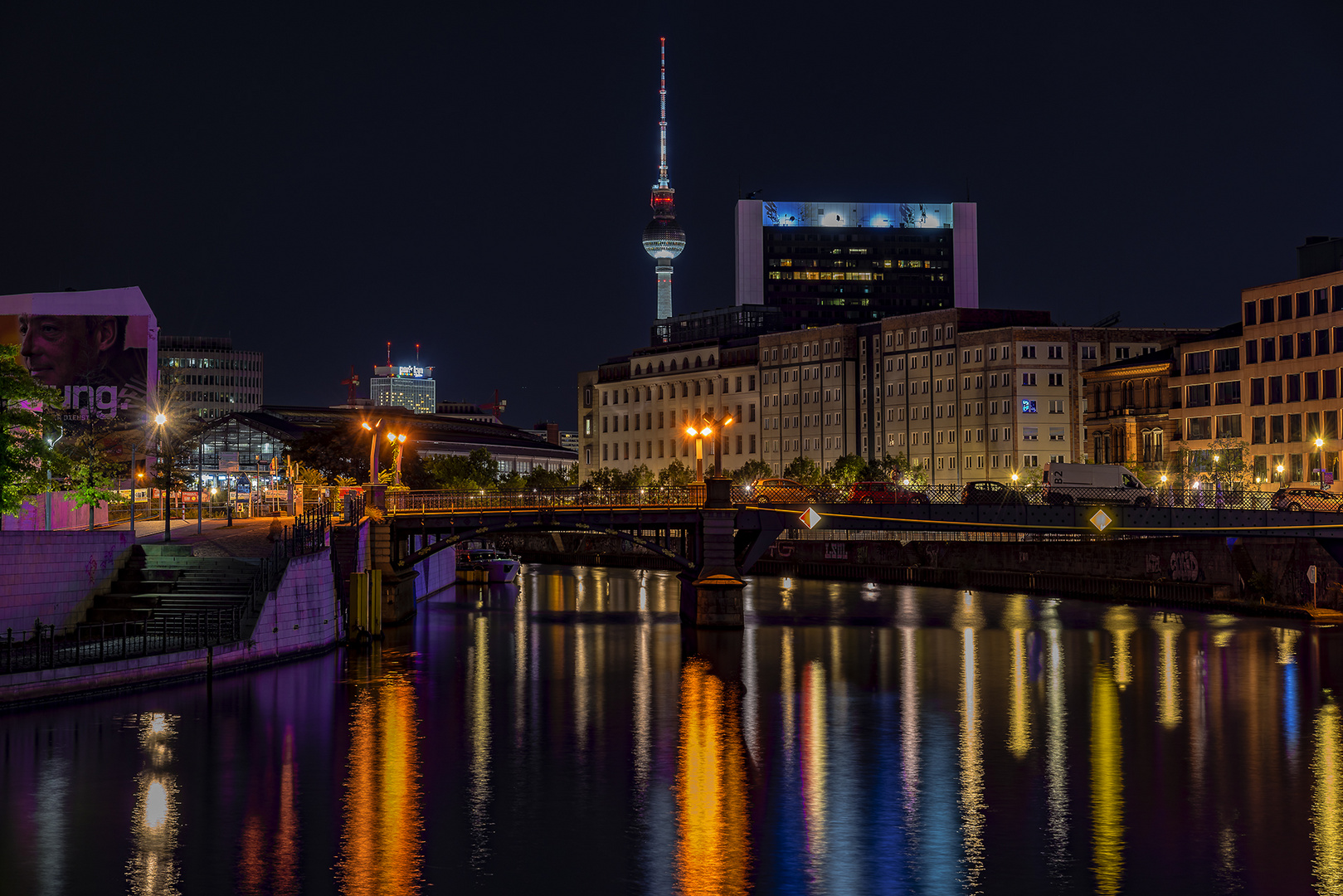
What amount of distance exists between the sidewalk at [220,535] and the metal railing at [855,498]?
8.91 meters

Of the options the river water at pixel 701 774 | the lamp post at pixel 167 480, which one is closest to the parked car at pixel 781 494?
the river water at pixel 701 774

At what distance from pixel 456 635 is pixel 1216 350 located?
7184 centimetres

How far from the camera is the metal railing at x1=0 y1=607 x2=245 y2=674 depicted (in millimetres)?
50500

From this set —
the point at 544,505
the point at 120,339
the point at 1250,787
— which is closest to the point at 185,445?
the point at 120,339

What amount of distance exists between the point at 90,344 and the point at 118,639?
88.7 m

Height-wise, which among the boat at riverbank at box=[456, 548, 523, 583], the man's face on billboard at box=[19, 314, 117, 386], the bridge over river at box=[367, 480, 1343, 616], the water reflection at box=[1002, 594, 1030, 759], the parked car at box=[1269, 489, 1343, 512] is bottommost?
the water reflection at box=[1002, 594, 1030, 759]

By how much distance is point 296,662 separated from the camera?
62.8 m

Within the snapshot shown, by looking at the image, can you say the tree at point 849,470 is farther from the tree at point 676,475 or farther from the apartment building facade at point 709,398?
the apartment building facade at point 709,398

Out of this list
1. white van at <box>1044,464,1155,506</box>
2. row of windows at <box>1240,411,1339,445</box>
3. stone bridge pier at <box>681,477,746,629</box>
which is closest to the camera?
stone bridge pier at <box>681,477,746,629</box>

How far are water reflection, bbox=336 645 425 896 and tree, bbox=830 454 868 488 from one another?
327 ft

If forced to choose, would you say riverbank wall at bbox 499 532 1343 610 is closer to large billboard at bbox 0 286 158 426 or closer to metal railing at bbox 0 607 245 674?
metal railing at bbox 0 607 245 674

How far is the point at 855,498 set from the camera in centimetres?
9088

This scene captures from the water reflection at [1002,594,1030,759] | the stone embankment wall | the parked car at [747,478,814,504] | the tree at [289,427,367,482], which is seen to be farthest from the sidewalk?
the tree at [289,427,367,482]

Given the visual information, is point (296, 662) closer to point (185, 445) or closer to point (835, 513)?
point (835, 513)
